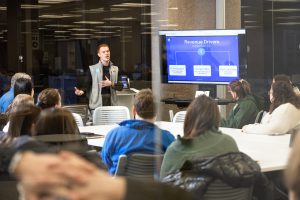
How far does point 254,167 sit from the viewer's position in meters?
2.56

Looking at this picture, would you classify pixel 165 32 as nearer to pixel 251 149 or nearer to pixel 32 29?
pixel 251 149

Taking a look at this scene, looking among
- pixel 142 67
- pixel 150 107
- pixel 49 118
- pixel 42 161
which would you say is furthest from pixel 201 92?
pixel 142 67

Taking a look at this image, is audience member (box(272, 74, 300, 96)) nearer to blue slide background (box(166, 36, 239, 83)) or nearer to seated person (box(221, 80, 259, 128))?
seated person (box(221, 80, 259, 128))

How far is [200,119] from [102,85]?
276 cm

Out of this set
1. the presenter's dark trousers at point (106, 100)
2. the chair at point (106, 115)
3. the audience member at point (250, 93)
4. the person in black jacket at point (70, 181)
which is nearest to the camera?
the person in black jacket at point (70, 181)

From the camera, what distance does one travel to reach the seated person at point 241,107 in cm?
305

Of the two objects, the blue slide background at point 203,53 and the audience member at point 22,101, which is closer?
the audience member at point 22,101

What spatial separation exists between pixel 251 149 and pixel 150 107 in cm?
51

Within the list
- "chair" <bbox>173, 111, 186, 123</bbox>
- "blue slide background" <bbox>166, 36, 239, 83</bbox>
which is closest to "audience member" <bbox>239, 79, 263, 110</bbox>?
"blue slide background" <bbox>166, 36, 239, 83</bbox>

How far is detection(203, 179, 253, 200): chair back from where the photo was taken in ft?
7.61

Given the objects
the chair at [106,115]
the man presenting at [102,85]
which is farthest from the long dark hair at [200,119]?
the man presenting at [102,85]

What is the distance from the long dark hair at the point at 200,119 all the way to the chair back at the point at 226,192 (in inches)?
11.3

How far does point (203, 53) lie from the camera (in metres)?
3.12

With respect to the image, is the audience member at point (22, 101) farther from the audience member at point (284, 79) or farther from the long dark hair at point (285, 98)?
the audience member at point (284, 79)
